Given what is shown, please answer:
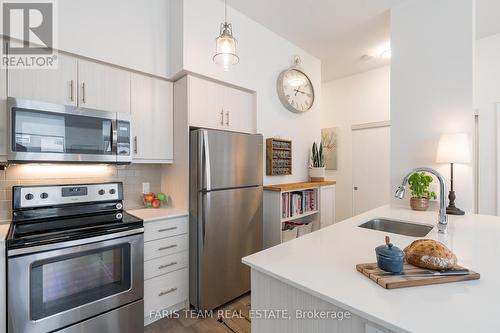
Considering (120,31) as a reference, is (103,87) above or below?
below

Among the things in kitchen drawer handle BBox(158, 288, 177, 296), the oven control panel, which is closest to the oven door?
kitchen drawer handle BBox(158, 288, 177, 296)

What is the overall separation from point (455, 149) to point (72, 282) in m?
2.96

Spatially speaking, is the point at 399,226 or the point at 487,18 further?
the point at 487,18

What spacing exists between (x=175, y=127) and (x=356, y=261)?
1876 mm

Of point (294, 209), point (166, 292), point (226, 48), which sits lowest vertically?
point (166, 292)

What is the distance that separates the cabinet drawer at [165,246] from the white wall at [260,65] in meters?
1.14

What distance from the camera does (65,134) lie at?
168cm

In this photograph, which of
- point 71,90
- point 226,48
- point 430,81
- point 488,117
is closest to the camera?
point 226,48

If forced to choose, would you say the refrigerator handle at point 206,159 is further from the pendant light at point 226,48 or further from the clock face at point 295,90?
the clock face at point 295,90

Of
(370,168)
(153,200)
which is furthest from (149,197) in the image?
(370,168)

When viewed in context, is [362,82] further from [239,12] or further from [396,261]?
[396,261]

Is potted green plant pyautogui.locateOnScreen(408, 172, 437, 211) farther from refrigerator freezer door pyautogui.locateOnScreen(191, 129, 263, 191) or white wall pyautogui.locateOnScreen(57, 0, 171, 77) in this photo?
white wall pyautogui.locateOnScreen(57, 0, 171, 77)

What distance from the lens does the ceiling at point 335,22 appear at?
240cm

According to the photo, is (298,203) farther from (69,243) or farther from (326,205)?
(69,243)
